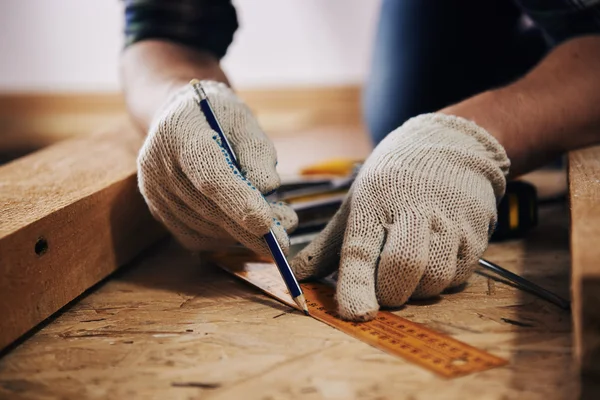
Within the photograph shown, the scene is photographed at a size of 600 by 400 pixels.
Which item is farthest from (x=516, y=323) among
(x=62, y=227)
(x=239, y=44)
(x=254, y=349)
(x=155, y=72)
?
(x=239, y=44)

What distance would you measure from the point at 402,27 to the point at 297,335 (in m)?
1.03

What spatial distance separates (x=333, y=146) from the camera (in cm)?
226

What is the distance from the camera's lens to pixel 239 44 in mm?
2826

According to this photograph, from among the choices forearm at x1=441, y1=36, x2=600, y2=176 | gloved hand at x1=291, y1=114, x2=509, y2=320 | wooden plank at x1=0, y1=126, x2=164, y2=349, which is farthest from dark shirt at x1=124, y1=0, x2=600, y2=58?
gloved hand at x1=291, y1=114, x2=509, y2=320

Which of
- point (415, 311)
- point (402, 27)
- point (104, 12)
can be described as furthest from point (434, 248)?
point (104, 12)

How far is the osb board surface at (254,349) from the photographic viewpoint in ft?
2.08

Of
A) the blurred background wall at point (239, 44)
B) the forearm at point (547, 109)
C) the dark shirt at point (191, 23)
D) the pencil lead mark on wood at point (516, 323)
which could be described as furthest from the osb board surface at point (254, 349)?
the blurred background wall at point (239, 44)

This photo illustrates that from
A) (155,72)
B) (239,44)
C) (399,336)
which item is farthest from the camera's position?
(239,44)

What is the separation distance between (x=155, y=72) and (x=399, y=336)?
0.68 metres

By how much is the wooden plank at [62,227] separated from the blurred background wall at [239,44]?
1.62 metres

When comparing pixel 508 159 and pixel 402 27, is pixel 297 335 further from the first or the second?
pixel 402 27

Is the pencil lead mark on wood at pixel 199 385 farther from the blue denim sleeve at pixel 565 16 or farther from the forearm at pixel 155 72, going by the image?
the blue denim sleeve at pixel 565 16

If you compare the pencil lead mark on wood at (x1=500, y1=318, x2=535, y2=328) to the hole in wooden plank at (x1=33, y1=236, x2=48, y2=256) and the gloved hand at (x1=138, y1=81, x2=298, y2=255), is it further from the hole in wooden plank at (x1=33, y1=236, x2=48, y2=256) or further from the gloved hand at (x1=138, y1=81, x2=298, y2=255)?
the hole in wooden plank at (x1=33, y1=236, x2=48, y2=256)

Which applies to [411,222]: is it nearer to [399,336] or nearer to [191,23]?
Result: [399,336]
